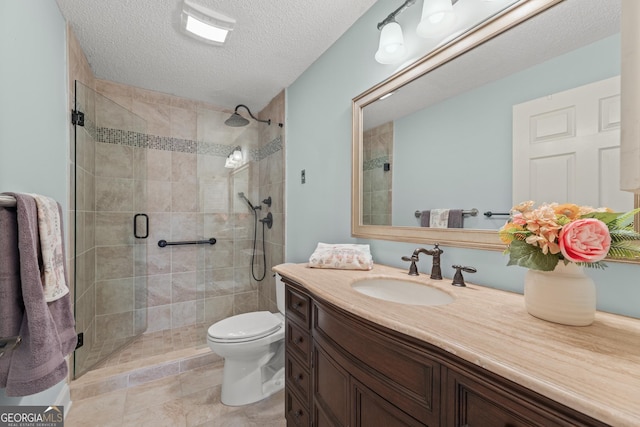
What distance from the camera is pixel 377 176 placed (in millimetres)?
1525

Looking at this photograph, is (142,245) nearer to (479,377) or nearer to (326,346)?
(326,346)

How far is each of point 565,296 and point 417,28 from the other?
1.17 meters

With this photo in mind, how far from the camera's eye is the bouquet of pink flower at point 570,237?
62cm

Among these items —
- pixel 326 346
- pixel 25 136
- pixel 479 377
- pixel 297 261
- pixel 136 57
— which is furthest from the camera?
pixel 297 261

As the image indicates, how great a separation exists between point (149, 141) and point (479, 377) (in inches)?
116

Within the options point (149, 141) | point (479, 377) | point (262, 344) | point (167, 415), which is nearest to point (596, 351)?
point (479, 377)

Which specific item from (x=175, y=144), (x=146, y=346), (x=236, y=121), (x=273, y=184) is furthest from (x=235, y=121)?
(x=146, y=346)

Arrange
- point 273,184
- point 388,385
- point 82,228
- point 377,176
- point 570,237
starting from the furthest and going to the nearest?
point 273,184, point 82,228, point 377,176, point 388,385, point 570,237

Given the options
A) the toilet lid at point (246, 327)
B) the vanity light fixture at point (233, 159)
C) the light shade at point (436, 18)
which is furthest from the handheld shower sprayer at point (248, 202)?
the light shade at point (436, 18)

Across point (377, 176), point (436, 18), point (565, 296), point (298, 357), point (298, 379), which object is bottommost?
point (298, 379)

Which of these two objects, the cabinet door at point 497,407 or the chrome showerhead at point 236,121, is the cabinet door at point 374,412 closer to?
the cabinet door at point 497,407

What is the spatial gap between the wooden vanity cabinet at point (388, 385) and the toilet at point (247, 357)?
0.49 m

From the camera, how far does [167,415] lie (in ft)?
5.28

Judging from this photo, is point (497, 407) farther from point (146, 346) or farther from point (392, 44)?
point (146, 346)
